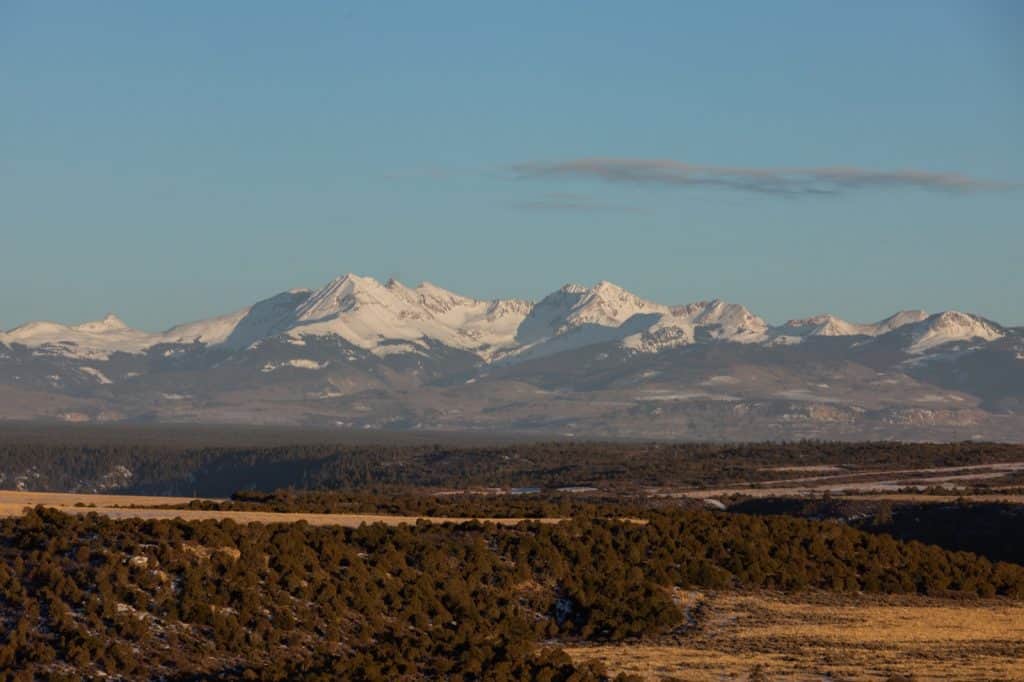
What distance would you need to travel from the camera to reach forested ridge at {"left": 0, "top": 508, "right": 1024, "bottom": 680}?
48.3 metres

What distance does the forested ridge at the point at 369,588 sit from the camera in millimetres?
48312

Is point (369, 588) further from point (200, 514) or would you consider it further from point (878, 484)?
point (878, 484)

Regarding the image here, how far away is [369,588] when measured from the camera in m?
55.4

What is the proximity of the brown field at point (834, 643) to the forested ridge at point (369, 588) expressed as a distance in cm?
172

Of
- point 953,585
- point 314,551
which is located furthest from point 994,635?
point 314,551

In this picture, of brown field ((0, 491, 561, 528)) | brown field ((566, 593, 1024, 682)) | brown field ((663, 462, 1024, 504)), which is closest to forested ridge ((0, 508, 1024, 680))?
brown field ((566, 593, 1024, 682))

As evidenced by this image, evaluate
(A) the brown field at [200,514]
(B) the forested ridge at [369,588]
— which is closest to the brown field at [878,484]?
(B) the forested ridge at [369,588]

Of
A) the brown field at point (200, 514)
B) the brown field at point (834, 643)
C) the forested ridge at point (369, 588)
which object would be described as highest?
the brown field at point (200, 514)

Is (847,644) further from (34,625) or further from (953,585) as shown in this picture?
(34,625)

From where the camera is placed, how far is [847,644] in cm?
5425

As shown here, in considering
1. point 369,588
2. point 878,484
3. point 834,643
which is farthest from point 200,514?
point 878,484

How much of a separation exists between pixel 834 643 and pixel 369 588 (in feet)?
43.9

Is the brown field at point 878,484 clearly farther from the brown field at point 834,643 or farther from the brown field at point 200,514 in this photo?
the brown field at point 834,643

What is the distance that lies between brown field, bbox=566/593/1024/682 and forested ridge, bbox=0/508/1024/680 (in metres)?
1.72
